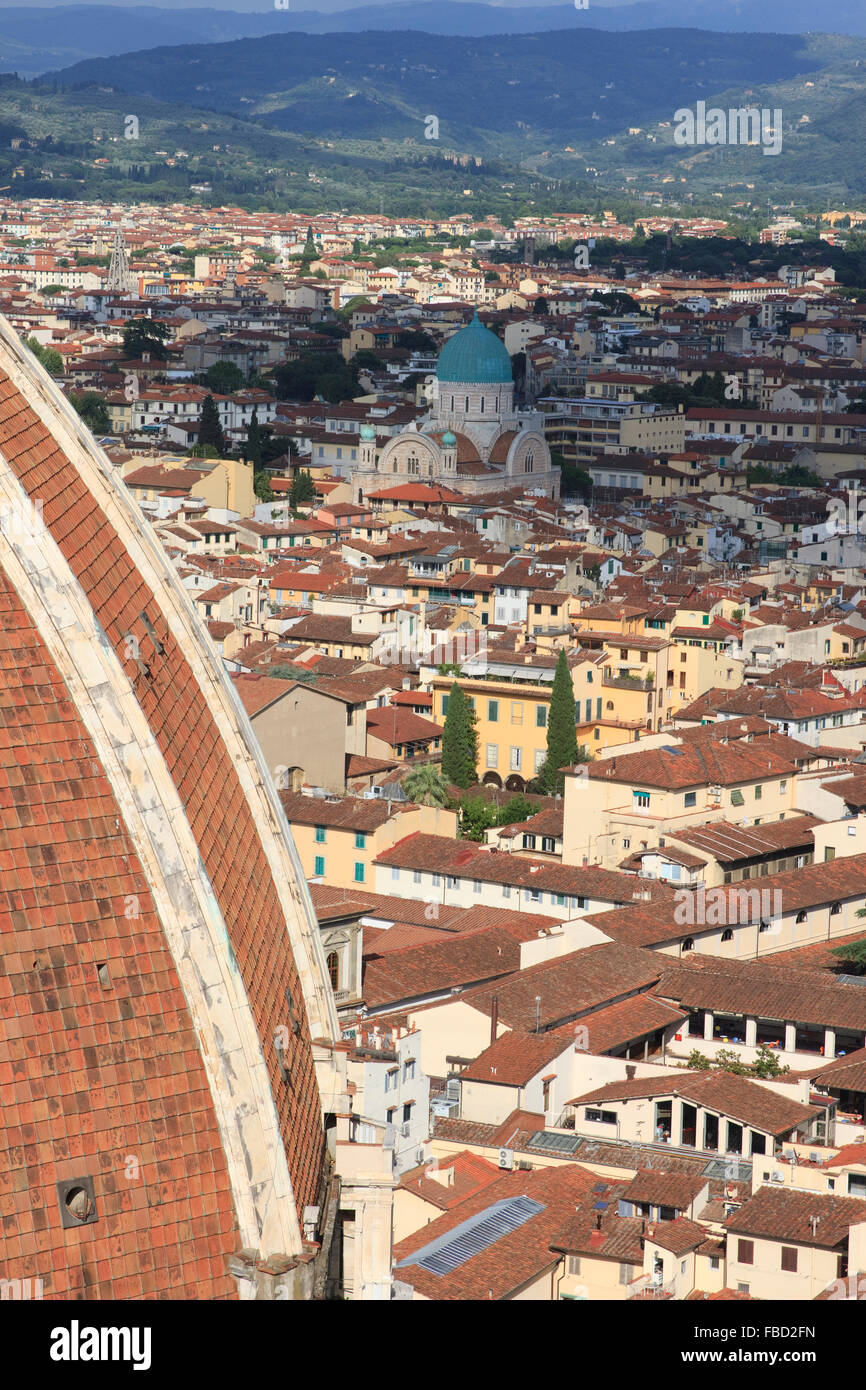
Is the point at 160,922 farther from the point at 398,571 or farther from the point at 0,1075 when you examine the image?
the point at 398,571

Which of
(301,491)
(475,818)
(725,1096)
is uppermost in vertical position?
(301,491)

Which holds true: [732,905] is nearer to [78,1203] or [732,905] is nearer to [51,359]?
[78,1203]

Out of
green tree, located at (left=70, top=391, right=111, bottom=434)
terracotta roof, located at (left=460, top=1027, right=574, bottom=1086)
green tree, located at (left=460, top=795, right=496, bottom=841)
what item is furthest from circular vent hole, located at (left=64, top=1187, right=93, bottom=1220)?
green tree, located at (left=70, top=391, right=111, bottom=434)

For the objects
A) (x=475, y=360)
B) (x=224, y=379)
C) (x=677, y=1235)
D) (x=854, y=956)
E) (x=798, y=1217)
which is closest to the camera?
(x=677, y=1235)

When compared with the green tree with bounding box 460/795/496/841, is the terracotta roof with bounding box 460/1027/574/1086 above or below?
above

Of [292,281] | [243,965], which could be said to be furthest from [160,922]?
[292,281]

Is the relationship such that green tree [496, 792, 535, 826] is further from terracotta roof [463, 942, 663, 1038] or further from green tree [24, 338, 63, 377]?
green tree [24, 338, 63, 377]
